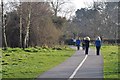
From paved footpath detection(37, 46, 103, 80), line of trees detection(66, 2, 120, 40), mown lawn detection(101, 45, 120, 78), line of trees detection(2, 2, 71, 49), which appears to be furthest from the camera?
line of trees detection(66, 2, 120, 40)

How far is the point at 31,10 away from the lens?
55.7 m

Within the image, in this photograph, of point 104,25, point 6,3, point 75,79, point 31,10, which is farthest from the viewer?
point 104,25

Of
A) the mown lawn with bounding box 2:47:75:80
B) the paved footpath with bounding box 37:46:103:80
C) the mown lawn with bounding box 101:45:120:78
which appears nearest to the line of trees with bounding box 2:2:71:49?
the mown lawn with bounding box 2:47:75:80

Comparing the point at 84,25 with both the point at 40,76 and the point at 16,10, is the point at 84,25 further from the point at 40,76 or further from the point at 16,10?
the point at 40,76

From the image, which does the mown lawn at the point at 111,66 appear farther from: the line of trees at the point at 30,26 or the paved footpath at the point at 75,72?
the line of trees at the point at 30,26

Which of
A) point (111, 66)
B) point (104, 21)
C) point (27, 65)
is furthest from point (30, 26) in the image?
point (111, 66)

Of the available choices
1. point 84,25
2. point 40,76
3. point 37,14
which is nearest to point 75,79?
point 40,76

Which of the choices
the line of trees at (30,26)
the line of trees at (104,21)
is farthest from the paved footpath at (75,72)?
the line of trees at (104,21)

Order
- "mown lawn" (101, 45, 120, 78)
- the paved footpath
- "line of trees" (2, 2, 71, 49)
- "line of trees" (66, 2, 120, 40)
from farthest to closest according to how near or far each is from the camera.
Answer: "line of trees" (66, 2, 120, 40) → "line of trees" (2, 2, 71, 49) → "mown lawn" (101, 45, 120, 78) → the paved footpath

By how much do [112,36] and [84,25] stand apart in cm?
1646

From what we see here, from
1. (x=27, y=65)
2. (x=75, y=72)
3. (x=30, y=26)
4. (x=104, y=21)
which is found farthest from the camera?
(x=104, y=21)

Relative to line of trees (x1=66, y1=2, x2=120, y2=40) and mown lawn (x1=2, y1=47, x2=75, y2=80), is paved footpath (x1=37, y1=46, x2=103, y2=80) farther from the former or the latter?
line of trees (x1=66, y1=2, x2=120, y2=40)

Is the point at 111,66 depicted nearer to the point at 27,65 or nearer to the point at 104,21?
the point at 27,65

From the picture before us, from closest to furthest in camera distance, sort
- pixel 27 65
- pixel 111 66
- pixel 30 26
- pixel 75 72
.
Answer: pixel 75 72 < pixel 111 66 < pixel 27 65 < pixel 30 26
